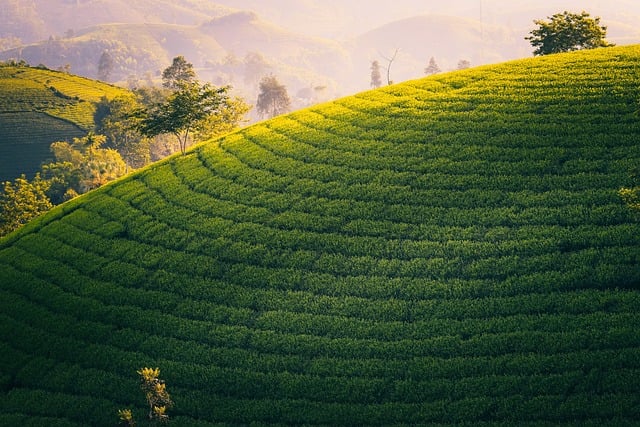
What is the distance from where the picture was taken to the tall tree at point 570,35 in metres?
55.3

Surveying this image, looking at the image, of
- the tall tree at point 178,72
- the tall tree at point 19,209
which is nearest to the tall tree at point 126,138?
the tall tree at point 178,72

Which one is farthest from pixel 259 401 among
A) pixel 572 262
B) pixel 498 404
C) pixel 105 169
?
pixel 105 169

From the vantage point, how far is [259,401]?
2241 centimetres

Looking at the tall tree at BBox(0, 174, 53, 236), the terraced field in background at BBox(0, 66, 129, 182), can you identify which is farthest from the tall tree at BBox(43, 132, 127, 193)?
the terraced field in background at BBox(0, 66, 129, 182)

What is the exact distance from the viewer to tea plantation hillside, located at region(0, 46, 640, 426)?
70.5ft

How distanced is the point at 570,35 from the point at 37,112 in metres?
83.3

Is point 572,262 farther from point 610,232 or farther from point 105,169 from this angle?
point 105,169

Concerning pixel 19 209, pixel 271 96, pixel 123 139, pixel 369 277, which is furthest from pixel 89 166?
pixel 271 96

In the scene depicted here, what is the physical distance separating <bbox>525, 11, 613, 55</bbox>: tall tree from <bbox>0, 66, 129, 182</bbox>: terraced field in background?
2745 inches

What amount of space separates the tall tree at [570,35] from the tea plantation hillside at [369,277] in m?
15.6

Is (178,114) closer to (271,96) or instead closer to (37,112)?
(37,112)

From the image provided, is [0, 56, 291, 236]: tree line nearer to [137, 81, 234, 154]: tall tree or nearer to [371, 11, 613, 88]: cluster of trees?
[137, 81, 234, 154]: tall tree

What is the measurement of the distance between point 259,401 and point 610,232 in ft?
48.9

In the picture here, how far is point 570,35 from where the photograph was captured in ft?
184
